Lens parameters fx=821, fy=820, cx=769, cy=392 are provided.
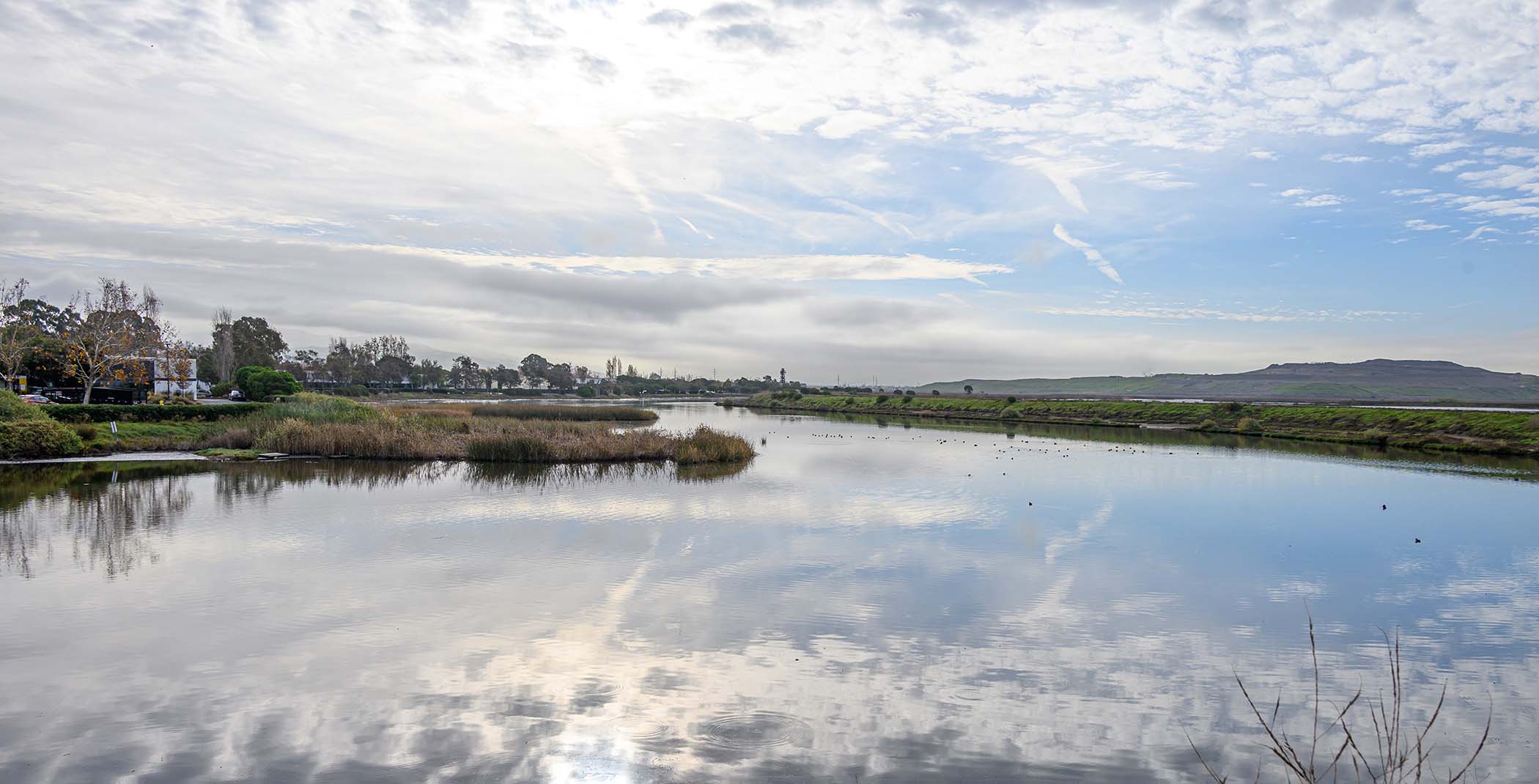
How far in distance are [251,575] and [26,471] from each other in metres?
16.8

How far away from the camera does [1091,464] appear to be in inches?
1123

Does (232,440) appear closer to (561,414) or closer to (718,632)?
(561,414)

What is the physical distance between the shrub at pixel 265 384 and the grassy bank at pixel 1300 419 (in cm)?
5251

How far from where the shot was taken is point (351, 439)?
27.6 m

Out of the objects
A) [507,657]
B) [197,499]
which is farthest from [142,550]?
[507,657]

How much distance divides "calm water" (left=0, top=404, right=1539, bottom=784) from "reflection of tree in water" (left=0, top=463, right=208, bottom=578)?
125mm

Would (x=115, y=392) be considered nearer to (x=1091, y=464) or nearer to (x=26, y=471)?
(x=26, y=471)

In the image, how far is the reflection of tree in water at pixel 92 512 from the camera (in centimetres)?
1243

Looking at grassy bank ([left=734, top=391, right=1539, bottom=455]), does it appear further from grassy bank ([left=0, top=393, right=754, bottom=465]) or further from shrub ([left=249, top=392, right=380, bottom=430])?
shrub ([left=249, top=392, right=380, bottom=430])

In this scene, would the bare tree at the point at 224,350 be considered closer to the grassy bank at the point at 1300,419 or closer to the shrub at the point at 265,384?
the shrub at the point at 265,384

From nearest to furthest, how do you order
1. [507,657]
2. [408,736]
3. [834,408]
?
1. [408,736]
2. [507,657]
3. [834,408]

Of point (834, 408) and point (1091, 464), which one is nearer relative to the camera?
point (1091, 464)

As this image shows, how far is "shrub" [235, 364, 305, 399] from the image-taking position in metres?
54.9

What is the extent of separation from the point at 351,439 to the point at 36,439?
862 cm
